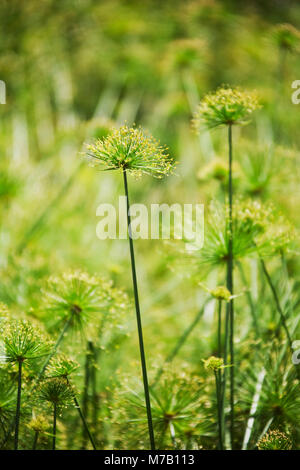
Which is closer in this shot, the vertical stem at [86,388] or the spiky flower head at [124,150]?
the spiky flower head at [124,150]

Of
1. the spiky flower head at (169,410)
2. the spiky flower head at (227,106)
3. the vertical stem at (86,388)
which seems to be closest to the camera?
the spiky flower head at (227,106)

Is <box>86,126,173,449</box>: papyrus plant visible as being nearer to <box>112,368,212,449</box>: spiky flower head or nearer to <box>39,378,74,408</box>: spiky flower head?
<box>39,378,74,408</box>: spiky flower head

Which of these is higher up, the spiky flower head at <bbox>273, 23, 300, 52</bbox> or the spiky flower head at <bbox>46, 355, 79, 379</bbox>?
the spiky flower head at <bbox>273, 23, 300, 52</bbox>

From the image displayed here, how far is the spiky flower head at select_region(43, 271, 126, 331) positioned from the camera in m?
1.34

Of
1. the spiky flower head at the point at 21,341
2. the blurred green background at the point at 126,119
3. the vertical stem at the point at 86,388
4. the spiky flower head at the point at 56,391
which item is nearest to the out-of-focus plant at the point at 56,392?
the spiky flower head at the point at 56,391

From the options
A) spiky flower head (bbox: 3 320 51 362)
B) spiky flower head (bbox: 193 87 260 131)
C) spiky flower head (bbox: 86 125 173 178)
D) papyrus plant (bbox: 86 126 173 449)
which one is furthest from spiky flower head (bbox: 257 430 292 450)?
spiky flower head (bbox: 193 87 260 131)

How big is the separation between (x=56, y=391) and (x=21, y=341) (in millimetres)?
188

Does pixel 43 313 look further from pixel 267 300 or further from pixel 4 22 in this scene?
pixel 4 22

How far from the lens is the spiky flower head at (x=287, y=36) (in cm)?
191

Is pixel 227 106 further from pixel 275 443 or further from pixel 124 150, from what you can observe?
pixel 275 443

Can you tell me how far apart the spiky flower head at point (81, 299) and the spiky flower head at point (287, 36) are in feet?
5.26

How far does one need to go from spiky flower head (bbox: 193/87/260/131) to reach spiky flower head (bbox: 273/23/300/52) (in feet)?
2.81

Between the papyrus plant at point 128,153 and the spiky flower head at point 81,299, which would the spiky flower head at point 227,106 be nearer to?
the papyrus plant at point 128,153

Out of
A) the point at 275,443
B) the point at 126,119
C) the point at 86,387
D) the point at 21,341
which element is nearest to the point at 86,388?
the point at 86,387
